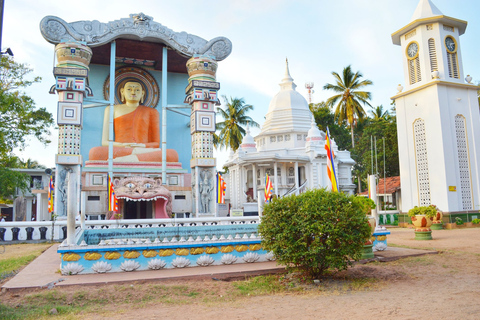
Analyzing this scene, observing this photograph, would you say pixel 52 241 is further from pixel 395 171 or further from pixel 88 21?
pixel 395 171

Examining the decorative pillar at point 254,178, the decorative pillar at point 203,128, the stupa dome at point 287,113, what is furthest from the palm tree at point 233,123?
the decorative pillar at point 203,128

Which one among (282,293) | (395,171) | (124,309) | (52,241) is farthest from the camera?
(395,171)

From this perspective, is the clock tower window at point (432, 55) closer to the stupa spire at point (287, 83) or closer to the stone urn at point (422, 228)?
the stone urn at point (422, 228)

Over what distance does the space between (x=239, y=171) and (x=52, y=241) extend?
1629cm

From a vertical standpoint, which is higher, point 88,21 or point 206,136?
point 88,21

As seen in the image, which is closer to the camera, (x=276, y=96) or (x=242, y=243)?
(x=242, y=243)

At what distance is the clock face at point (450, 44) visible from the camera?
76.2ft

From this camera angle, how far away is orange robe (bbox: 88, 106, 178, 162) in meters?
20.6

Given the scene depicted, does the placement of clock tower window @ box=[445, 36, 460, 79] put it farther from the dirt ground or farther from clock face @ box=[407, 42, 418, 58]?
the dirt ground

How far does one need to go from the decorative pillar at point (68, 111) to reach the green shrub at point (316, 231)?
1213 centimetres

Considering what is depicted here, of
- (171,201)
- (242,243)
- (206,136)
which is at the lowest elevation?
(242,243)

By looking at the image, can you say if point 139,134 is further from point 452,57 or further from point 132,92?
point 452,57

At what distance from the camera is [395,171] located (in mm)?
35875

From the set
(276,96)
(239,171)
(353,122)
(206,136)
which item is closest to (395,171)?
(353,122)
